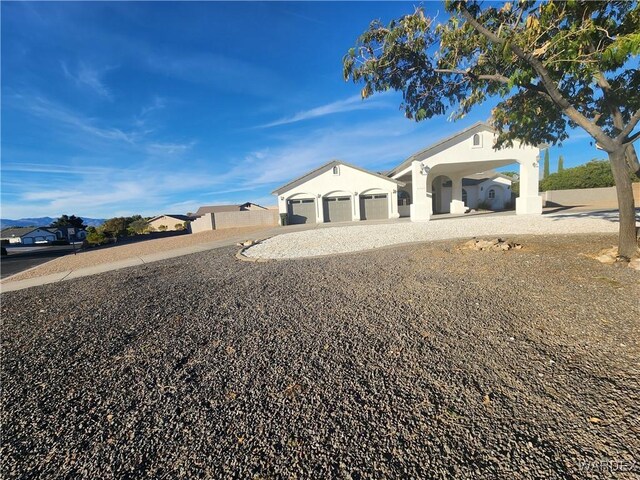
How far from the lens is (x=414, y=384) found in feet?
8.13

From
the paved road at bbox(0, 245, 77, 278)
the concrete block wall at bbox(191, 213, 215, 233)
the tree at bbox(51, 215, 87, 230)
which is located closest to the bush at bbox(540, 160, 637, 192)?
the concrete block wall at bbox(191, 213, 215, 233)

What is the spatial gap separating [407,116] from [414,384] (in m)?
8.50

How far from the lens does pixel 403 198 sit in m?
26.8

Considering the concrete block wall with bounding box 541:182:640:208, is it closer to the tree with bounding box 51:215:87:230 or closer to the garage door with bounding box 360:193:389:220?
the garage door with bounding box 360:193:389:220

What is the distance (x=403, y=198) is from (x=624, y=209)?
21083 mm

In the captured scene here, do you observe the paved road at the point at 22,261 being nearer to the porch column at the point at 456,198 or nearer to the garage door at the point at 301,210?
the garage door at the point at 301,210

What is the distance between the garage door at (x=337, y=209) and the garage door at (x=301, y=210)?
108 centimetres

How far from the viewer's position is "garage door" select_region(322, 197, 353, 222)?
23.7 metres

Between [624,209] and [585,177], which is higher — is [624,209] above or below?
below

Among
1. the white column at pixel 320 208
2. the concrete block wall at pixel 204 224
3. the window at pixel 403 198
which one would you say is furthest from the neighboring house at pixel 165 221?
the window at pixel 403 198

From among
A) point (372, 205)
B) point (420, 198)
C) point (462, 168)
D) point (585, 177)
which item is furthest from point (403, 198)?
point (585, 177)

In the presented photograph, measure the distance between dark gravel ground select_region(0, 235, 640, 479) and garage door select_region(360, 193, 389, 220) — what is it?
741 inches

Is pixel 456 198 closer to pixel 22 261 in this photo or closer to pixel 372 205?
pixel 372 205

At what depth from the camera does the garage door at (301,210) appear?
2369 cm
